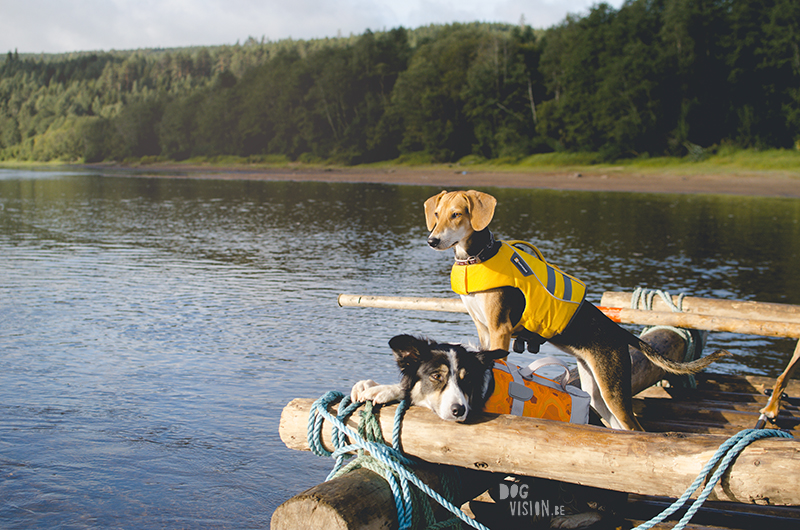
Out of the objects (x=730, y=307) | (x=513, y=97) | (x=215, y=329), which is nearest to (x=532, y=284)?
(x=730, y=307)

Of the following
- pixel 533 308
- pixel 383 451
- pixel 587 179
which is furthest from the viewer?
pixel 587 179

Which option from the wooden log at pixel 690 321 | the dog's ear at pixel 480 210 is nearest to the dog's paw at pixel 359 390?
the dog's ear at pixel 480 210

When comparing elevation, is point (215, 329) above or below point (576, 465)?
below

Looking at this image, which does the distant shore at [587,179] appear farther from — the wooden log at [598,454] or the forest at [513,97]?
the wooden log at [598,454]

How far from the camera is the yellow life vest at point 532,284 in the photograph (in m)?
4.63

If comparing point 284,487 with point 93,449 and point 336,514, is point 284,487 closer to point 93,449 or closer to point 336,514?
point 93,449

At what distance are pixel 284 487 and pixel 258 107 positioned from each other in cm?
10700

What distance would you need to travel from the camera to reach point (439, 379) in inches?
143

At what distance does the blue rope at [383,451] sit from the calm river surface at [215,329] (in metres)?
1.82

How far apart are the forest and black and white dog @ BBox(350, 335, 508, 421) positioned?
173 ft

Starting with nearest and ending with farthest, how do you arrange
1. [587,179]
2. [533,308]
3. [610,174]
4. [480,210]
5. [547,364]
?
1. [547,364]
2. [533,308]
3. [480,210]
4. [587,179]
5. [610,174]

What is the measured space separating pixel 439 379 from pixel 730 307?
4.81 metres

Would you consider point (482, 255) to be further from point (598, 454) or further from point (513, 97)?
point (513, 97)

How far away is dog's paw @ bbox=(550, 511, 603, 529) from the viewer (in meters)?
3.88
